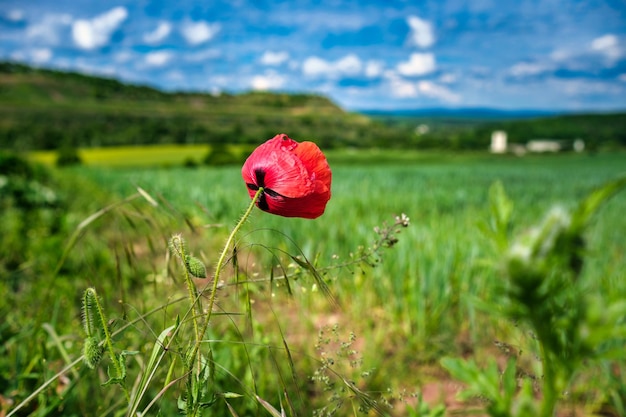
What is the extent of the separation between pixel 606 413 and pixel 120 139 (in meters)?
58.6

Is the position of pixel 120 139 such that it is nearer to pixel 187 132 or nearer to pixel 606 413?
pixel 187 132

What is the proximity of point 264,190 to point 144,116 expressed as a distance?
7561 cm

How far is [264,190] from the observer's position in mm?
728

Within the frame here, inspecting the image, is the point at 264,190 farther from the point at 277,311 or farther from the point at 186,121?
the point at 186,121

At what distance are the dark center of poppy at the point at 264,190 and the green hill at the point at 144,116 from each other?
43.1m

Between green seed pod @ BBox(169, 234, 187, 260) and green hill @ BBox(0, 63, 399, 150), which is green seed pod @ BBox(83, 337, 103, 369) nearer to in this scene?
green seed pod @ BBox(169, 234, 187, 260)

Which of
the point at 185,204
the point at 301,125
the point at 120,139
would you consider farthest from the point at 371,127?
the point at 185,204

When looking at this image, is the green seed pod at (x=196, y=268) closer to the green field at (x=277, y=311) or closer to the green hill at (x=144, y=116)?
the green field at (x=277, y=311)

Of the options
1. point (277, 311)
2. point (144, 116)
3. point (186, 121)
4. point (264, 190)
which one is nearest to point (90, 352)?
point (264, 190)

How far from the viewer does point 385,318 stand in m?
2.77

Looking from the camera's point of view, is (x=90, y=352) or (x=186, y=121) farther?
(x=186, y=121)

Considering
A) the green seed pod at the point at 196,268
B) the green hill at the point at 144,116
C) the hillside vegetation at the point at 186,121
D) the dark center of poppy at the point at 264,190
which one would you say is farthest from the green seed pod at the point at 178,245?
the hillside vegetation at the point at 186,121

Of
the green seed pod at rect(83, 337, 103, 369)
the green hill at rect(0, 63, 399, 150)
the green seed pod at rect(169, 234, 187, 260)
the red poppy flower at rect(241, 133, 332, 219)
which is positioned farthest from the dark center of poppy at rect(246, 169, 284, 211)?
the green hill at rect(0, 63, 399, 150)

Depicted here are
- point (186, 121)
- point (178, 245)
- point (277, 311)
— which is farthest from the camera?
point (186, 121)
